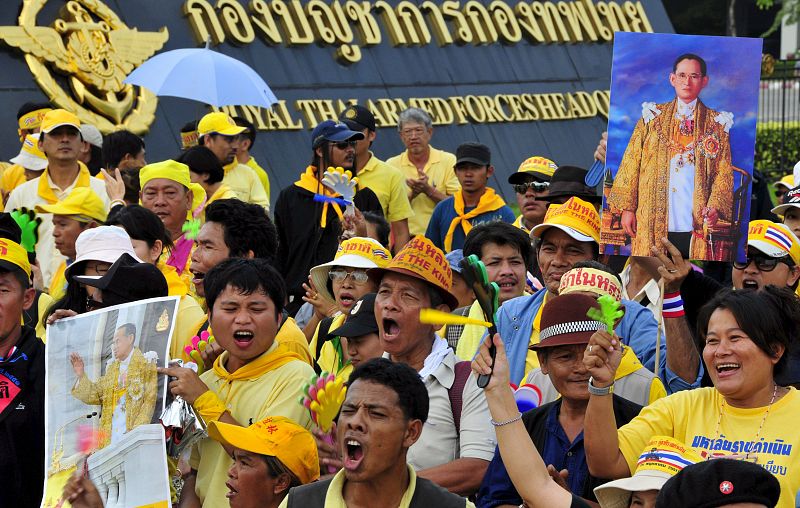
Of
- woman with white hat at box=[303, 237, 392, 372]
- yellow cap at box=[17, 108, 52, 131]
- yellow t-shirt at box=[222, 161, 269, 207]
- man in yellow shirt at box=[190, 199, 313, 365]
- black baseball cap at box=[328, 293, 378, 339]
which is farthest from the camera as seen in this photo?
yellow cap at box=[17, 108, 52, 131]

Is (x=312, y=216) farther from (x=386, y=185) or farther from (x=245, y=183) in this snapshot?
(x=245, y=183)

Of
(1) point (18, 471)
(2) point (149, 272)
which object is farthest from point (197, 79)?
(1) point (18, 471)

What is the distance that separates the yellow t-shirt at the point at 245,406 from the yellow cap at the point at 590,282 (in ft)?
3.89

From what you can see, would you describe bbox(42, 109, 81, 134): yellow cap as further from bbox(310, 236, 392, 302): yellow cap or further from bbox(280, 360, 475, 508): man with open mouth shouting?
bbox(280, 360, 475, 508): man with open mouth shouting

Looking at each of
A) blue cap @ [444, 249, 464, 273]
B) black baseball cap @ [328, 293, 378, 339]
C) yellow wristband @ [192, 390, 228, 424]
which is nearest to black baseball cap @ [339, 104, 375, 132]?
blue cap @ [444, 249, 464, 273]

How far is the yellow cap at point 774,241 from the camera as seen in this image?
23.2ft

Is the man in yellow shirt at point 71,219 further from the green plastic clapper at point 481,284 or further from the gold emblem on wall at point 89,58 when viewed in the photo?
the gold emblem on wall at point 89,58

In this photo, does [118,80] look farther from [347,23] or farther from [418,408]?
[418,408]

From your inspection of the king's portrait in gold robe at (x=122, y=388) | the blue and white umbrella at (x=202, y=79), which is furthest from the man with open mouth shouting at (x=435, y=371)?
the blue and white umbrella at (x=202, y=79)

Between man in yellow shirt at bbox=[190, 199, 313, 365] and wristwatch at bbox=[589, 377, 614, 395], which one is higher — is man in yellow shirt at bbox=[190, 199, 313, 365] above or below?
above

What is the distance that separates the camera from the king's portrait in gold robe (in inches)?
218

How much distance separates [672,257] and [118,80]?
9.74 metres

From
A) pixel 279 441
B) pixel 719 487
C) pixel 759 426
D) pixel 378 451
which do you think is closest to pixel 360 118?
pixel 279 441

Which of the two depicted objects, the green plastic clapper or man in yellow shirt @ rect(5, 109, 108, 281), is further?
man in yellow shirt @ rect(5, 109, 108, 281)
